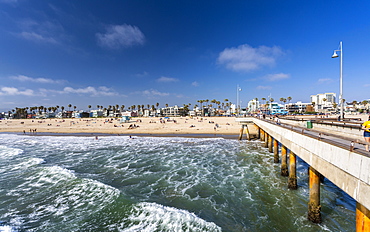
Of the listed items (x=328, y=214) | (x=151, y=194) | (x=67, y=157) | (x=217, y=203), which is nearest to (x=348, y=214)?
(x=328, y=214)

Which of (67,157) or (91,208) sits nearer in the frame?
(91,208)

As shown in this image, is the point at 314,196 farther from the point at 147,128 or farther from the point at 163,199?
the point at 147,128

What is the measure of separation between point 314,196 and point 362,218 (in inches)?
131

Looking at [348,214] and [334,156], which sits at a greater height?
[334,156]

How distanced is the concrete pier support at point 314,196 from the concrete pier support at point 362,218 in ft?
9.40

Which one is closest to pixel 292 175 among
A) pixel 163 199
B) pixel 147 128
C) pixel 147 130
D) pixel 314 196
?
pixel 314 196

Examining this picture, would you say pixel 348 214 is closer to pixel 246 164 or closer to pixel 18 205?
pixel 246 164

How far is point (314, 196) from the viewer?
327 inches

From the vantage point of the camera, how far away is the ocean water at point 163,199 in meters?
9.02

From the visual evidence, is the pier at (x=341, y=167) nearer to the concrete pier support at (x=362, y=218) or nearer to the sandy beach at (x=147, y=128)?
the concrete pier support at (x=362, y=218)

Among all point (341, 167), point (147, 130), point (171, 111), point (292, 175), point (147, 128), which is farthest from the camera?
point (171, 111)

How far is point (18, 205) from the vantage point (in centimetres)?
1124

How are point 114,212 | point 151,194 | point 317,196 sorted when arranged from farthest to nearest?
point 151,194 → point 114,212 → point 317,196

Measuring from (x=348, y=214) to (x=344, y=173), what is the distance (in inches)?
261
